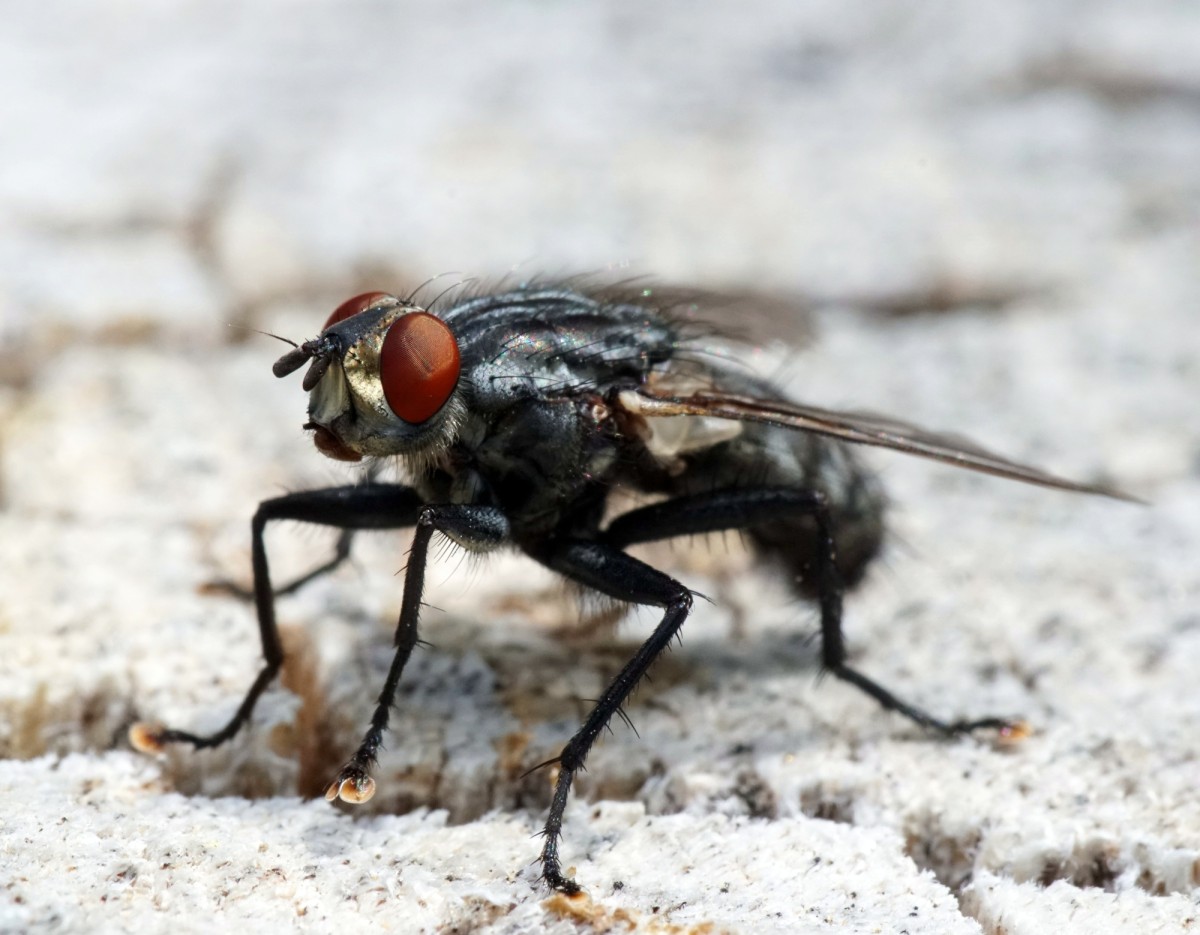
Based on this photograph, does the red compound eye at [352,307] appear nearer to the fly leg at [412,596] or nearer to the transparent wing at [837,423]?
the fly leg at [412,596]

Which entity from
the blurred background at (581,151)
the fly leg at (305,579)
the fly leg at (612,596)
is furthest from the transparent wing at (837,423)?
the blurred background at (581,151)

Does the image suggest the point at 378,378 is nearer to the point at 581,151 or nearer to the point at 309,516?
the point at 309,516

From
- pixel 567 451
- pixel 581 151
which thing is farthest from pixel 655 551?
pixel 581 151

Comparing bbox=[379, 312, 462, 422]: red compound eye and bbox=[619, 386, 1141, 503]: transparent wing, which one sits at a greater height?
bbox=[379, 312, 462, 422]: red compound eye

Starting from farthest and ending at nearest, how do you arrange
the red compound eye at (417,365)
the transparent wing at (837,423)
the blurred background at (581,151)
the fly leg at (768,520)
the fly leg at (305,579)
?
the blurred background at (581,151) < the fly leg at (305,579) < the fly leg at (768,520) < the transparent wing at (837,423) < the red compound eye at (417,365)

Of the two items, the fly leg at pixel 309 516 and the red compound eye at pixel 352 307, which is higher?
the red compound eye at pixel 352 307

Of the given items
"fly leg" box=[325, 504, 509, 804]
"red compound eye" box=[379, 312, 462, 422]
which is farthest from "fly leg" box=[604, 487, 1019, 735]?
"red compound eye" box=[379, 312, 462, 422]

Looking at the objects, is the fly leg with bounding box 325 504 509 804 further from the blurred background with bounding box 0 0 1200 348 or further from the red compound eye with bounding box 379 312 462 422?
the blurred background with bounding box 0 0 1200 348
